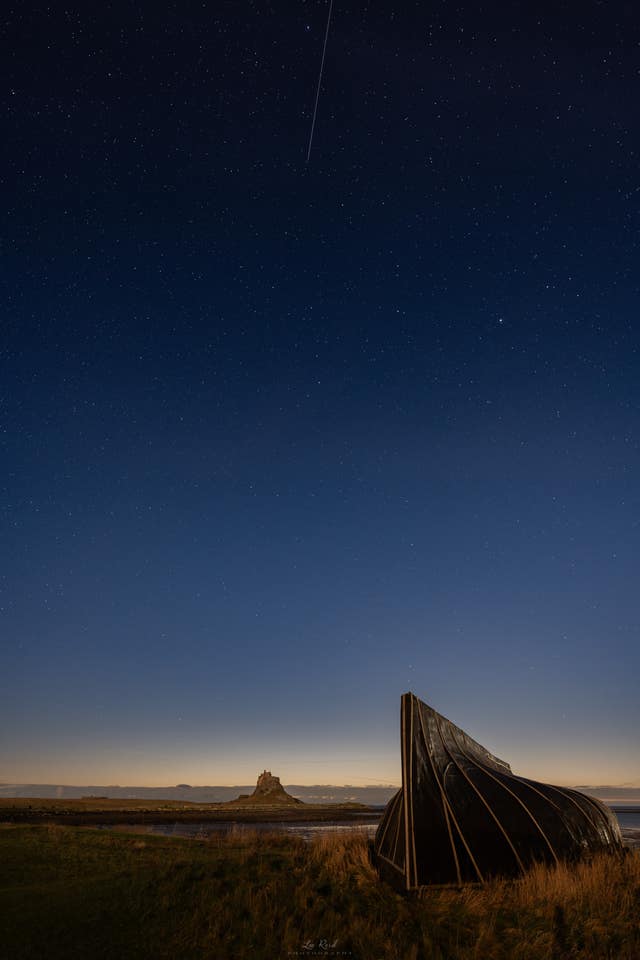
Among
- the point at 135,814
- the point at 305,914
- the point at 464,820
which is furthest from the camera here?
the point at 135,814

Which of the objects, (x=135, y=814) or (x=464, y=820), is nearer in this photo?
(x=464, y=820)

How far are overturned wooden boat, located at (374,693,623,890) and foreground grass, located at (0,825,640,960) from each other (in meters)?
0.69

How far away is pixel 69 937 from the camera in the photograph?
12.0 meters

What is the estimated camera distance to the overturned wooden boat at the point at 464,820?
15.2 metres

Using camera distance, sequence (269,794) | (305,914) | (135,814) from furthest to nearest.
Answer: (269,794)
(135,814)
(305,914)

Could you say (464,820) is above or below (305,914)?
above

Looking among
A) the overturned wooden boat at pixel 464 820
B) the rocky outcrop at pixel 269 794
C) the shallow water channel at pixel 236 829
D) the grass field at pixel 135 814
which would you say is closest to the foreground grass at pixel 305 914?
the overturned wooden boat at pixel 464 820

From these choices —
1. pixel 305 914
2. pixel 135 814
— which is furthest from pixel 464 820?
pixel 135 814

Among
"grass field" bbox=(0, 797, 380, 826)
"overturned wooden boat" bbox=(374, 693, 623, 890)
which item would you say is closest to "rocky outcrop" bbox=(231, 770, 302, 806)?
"grass field" bbox=(0, 797, 380, 826)

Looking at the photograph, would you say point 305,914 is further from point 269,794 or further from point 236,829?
point 269,794

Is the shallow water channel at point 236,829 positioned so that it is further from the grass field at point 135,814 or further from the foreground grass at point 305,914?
the foreground grass at point 305,914

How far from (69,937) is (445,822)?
9631 mm

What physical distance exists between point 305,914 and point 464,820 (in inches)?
220

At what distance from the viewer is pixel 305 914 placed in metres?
12.8
